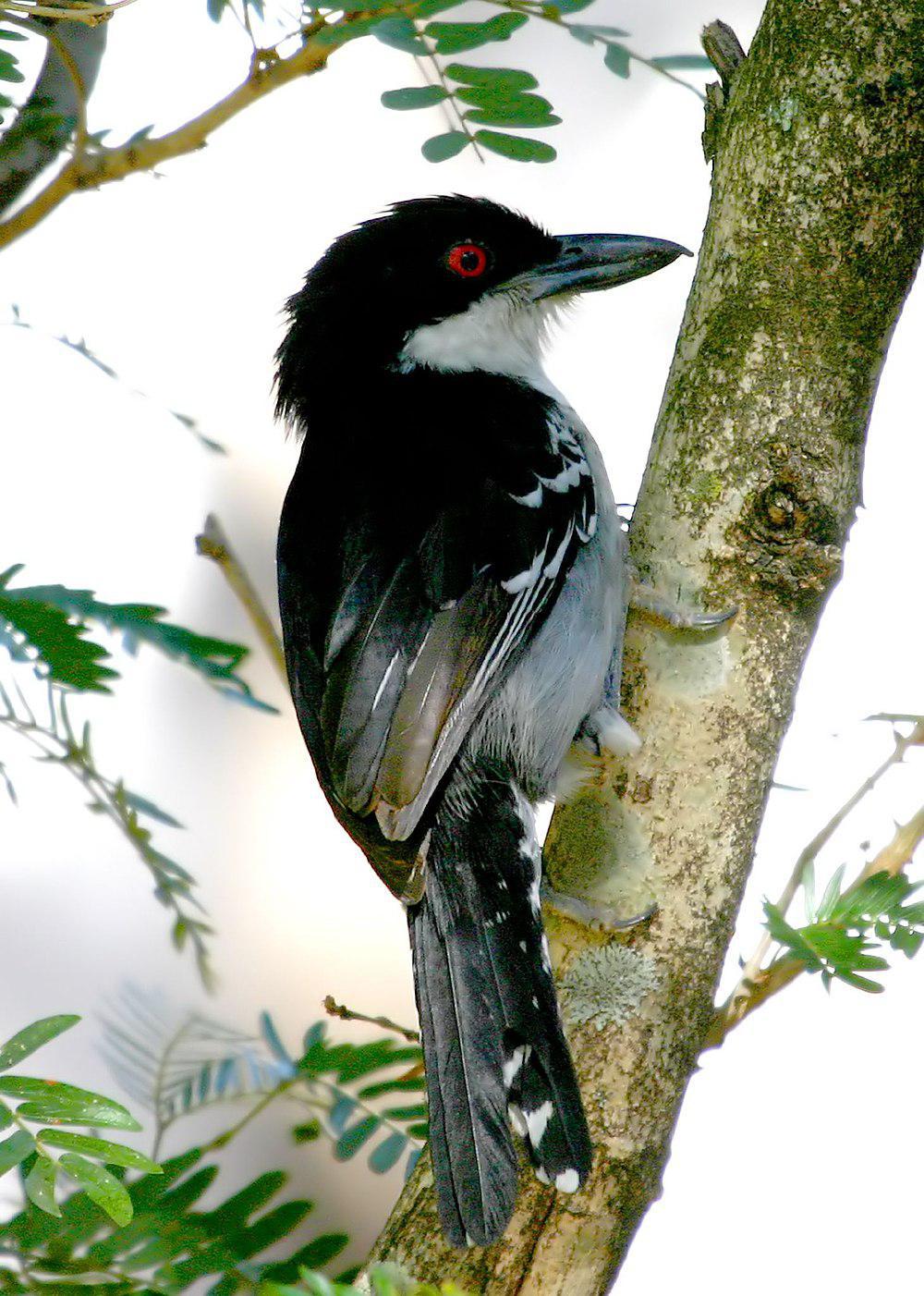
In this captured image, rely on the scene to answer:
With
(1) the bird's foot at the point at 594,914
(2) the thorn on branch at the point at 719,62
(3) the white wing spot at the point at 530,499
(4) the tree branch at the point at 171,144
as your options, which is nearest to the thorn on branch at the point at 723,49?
(2) the thorn on branch at the point at 719,62

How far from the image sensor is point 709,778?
6.13 ft

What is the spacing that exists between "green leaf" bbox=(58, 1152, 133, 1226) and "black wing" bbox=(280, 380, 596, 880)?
67 cm

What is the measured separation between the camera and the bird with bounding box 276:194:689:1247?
75.5 inches

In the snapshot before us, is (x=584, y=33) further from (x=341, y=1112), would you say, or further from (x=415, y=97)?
(x=341, y=1112)

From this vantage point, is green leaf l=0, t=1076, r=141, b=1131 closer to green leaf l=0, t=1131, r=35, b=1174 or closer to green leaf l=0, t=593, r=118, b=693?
green leaf l=0, t=1131, r=35, b=1174

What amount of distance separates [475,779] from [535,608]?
32 cm

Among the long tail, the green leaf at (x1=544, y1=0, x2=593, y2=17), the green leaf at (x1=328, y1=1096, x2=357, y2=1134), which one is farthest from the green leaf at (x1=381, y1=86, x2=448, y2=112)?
the green leaf at (x1=328, y1=1096, x2=357, y2=1134)

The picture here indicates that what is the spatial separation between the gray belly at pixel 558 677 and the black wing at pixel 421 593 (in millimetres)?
41

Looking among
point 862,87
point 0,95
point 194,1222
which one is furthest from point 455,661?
point 0,95

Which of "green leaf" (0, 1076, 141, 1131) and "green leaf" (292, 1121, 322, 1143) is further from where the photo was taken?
"green leaf" (292, 1121, 322, 1143)

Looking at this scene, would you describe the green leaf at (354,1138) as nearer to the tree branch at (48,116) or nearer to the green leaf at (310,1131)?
the green leaf at (310,1131)

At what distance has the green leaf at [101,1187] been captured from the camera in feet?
4.84

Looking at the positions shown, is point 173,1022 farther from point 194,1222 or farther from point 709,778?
point 709,778

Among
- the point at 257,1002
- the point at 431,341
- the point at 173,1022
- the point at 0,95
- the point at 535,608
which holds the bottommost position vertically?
the point at 173,1022
